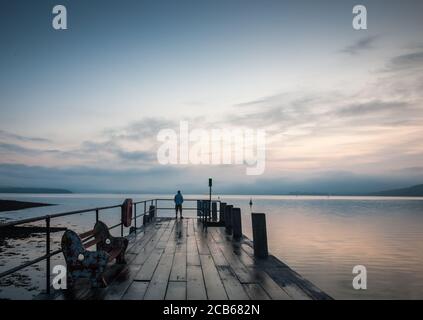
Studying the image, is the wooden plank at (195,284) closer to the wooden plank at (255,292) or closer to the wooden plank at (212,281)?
the wooden plank at (212,281)

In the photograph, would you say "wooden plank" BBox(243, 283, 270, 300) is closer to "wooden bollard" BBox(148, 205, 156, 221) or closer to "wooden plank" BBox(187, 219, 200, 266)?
"wooden plank" BBox(187, 219, 200, 266)

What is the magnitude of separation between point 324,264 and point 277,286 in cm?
2204

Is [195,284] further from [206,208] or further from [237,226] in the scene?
[206,208]

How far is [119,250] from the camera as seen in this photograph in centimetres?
708

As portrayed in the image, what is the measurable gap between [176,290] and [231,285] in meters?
1.01

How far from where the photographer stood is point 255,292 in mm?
5352

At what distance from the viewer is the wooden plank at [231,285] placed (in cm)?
514

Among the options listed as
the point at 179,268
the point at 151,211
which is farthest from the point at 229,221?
the point at 151,211

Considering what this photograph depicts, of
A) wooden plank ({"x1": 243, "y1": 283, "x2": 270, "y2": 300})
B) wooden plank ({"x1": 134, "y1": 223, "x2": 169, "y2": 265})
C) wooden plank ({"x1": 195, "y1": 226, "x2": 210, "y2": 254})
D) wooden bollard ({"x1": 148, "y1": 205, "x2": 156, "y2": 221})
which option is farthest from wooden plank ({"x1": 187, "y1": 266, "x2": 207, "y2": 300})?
wooden bollard ({"x1": 148, "y1": 205, "x2": 156, "y2": 221})

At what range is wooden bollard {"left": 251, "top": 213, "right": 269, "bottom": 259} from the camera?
27.6 feet

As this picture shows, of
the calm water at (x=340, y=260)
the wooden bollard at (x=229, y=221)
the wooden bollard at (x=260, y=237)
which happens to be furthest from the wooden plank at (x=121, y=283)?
the calm water at (x=340, y=260)

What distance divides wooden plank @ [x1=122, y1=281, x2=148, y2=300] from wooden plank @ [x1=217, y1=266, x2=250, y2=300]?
4.63ft

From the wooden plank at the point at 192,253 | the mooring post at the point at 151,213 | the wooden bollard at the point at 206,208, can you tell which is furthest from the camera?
the mooring post at the point at 151,213
